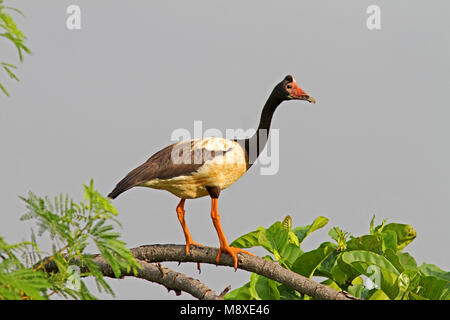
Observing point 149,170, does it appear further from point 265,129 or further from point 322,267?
point 322,267

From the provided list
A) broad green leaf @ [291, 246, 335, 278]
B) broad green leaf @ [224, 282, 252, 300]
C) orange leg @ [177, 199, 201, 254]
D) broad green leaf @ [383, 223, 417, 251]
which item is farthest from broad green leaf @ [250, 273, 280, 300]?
broad green leaf @ [383, 223, 417, 251]

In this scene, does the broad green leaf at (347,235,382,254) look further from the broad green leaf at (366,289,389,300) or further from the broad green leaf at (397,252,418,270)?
the broad green leaf at (366,289,389,300)

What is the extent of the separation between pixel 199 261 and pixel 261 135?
74cm

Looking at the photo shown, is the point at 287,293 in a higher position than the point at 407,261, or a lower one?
lower

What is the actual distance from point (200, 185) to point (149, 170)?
0.27 m

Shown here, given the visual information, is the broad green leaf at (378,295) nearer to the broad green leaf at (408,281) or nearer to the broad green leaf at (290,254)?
the broad green leaf at (408,281)

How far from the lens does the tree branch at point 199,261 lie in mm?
2771

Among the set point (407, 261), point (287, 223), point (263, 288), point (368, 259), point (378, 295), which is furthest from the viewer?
point (287, 223)

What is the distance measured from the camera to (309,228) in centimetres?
350

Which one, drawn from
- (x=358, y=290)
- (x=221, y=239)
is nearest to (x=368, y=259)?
(x=358, y=290)

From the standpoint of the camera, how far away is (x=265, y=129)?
3.28 metres

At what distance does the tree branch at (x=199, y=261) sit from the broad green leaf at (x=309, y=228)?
0.56m

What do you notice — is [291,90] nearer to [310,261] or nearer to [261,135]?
[261,135]
